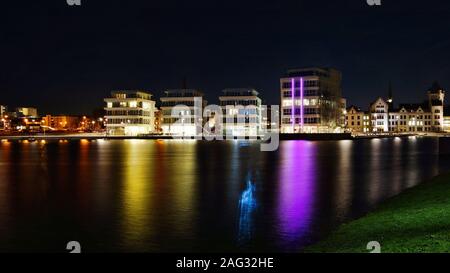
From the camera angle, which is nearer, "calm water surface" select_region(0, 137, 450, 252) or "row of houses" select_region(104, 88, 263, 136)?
"calm water surface" select_region(0, 137, 450, 252)

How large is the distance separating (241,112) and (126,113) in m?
46.1

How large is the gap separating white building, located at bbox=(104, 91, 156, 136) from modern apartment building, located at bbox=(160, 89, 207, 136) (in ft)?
34.9

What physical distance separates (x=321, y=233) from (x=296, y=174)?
27401 mm

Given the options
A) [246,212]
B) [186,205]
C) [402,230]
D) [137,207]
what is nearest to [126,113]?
[186,205]

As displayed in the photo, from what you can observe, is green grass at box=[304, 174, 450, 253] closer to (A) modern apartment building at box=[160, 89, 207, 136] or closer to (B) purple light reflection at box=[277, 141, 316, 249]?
(B) purple light reflection at box=[277, 141, 316, 249]

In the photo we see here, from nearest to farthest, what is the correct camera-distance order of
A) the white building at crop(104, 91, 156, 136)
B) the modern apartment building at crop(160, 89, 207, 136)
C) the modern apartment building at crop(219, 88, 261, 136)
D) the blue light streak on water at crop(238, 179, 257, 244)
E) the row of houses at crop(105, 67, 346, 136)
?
the blue light streak on water at crop(238, 179, 257, 244), the row of houses at crop(105, 67, 346, 136), the modern apartment building at crop(219, 88, 261, 136), the modern apartment building at crop(160, 89, 207, 136), the white building at crop(104, 91, 156, 136)

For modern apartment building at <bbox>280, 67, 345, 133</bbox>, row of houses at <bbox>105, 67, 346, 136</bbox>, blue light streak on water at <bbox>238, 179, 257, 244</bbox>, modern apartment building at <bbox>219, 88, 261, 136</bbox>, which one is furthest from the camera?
modern apartment building at <bbox>219, 88, 261, 136</bbox>

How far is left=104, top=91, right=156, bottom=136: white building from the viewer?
185125 mm

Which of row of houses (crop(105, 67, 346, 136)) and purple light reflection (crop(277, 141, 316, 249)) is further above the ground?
row of houses (crop(105, 67, 346, 136))

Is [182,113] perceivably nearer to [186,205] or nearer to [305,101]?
[305,101]

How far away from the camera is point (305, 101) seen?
158500mm

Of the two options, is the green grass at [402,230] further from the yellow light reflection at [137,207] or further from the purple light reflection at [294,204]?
the yellow light reflection at [137,207]

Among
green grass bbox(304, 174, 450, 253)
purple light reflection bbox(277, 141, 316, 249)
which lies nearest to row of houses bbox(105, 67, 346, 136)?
purple light reflection bbox(277, 141, 316, 249)
